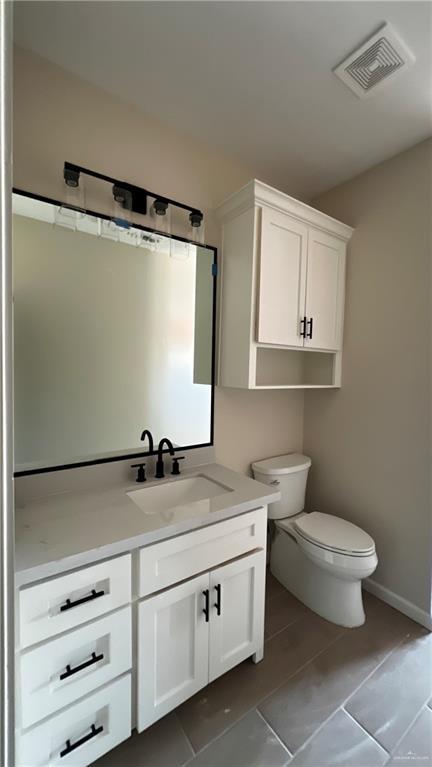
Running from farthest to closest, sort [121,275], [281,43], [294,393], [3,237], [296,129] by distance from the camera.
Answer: [294,393] < [296,129] < [121,275] < [281,43] < [3,237]

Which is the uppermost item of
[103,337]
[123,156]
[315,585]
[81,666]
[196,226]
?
[123,156]

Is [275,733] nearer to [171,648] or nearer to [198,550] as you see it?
[171,648]

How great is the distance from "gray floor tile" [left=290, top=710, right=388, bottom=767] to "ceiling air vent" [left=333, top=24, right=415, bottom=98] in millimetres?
2616

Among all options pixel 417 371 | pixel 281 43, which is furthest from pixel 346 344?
pixel 281 43

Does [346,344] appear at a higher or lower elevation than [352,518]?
higher

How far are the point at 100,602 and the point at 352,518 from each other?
166 centimetres

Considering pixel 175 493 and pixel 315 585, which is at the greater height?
pixel 175 493

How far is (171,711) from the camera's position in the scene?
121cm

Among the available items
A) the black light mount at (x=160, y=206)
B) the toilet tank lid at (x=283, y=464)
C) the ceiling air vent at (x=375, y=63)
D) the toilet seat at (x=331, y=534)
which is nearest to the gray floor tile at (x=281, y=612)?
the toilet seat at (x=331, y=534)

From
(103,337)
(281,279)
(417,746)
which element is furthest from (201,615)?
(281,279)

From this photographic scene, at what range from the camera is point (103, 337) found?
1444 millimetres

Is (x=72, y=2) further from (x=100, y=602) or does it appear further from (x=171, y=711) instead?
(x=171, y=711)

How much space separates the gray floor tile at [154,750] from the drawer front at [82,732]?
12 centimetres

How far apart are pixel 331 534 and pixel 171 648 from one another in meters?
1.04
